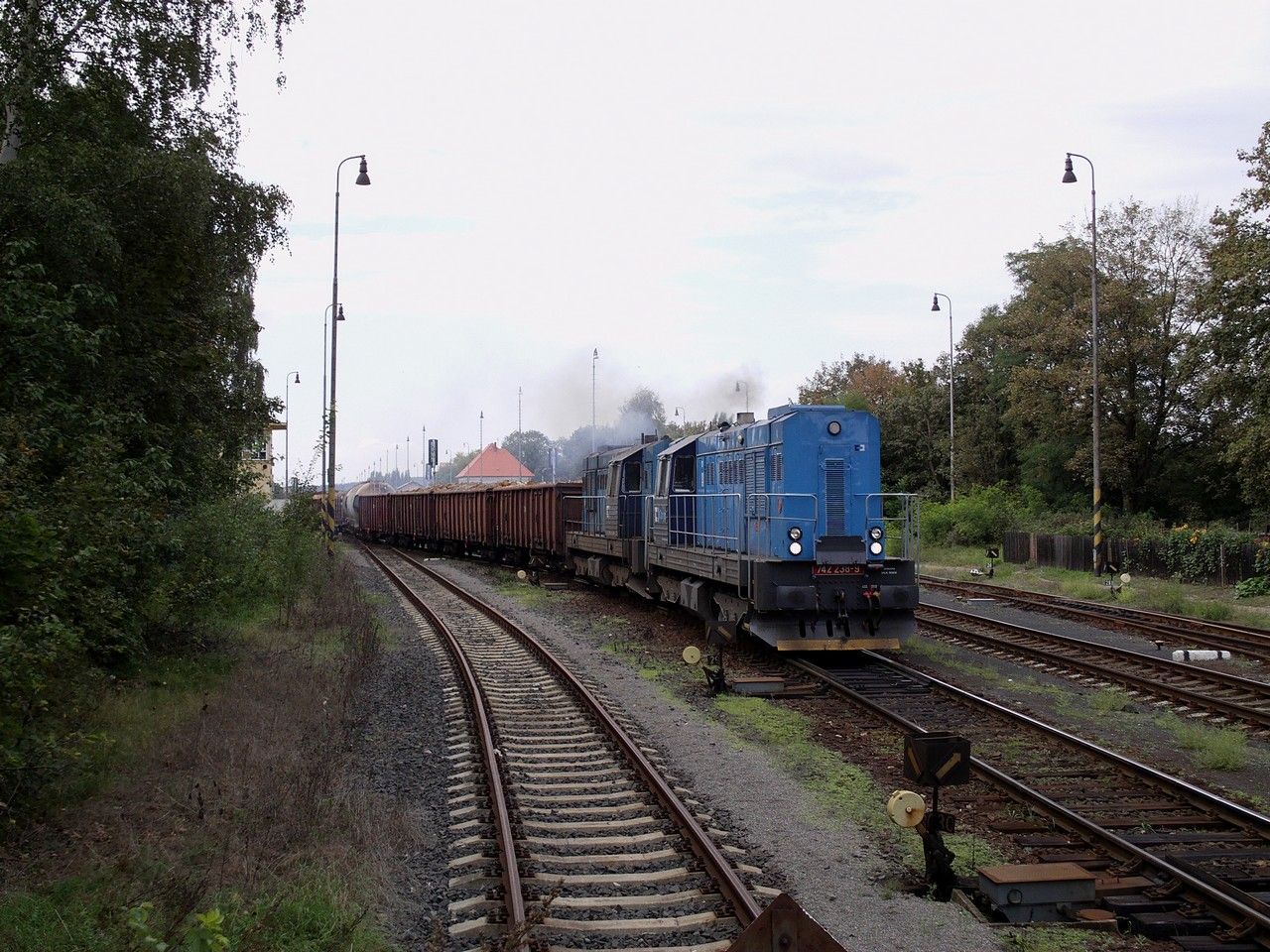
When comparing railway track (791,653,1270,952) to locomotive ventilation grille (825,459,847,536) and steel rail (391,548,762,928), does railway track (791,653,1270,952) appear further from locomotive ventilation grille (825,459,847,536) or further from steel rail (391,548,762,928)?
locomotive ventilation grille (825,459,847,536)

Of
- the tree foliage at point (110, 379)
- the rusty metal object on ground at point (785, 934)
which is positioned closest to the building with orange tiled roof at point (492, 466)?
the tree foliage at point (110, 379)

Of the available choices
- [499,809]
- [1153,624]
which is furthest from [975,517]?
[499,809]

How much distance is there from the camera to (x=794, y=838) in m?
7.34

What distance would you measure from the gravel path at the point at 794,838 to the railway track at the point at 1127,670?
5.50m

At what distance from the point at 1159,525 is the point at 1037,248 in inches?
800

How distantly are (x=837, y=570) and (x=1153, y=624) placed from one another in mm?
8222

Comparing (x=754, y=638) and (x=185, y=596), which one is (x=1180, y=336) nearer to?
(x=754, y=638)

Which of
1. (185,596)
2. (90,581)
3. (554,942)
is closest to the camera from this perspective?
(554,942)

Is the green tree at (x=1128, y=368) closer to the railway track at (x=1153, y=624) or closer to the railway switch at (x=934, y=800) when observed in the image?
the railway track at (x=1153, y=624)

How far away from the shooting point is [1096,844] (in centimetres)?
709

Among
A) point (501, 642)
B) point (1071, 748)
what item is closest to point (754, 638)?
point (501, 642)

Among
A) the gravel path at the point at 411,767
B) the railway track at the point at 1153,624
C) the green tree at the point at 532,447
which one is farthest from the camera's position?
the green tree at the point at 532,447

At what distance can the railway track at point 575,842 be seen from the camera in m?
5.75

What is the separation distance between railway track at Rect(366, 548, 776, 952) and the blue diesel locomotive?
3.23m
